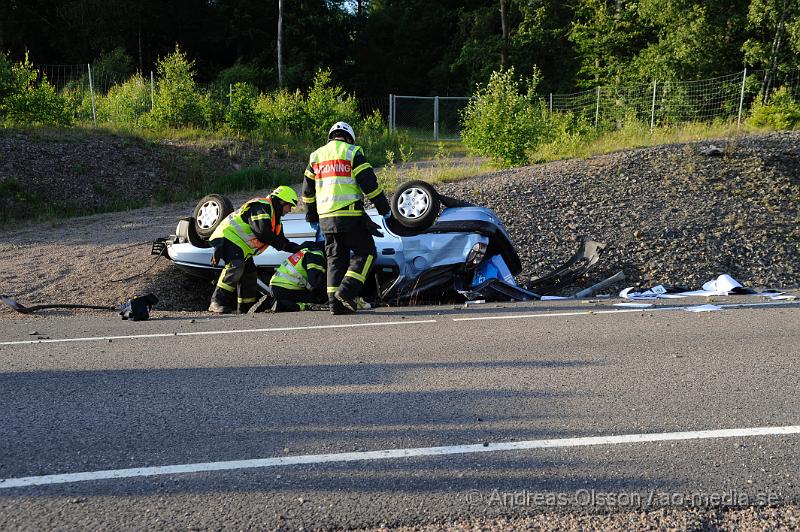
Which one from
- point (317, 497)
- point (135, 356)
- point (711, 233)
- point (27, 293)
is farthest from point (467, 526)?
point (711, 233)

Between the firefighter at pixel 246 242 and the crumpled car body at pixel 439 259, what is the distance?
36cm

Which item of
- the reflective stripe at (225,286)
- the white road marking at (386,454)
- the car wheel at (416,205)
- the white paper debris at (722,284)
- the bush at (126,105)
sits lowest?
the white paper debris at (722,284)

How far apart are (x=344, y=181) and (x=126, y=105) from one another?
16.7 m

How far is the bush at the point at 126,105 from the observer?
72.2 ft

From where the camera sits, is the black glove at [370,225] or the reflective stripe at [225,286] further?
the reflective stripe at [225,286]

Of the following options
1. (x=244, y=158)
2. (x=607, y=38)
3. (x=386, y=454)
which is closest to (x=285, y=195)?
(x=386, y=454)

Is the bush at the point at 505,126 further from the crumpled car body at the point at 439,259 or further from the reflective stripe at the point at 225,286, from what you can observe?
the reflective stripe at the point at 225,286

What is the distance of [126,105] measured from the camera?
72.9ft

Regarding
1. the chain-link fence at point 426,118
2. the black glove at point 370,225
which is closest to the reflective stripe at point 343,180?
the black glove at point 370,225

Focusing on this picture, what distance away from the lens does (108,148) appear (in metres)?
18.4

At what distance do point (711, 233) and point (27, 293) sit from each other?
9.49m

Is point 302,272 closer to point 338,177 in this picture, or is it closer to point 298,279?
point 298,279

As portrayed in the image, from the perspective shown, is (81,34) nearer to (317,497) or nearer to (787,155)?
(787,155)

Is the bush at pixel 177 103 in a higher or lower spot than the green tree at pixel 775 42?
lower
